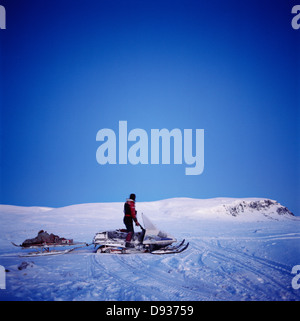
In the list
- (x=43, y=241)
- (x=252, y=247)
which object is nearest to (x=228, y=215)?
(x=252, y=247)

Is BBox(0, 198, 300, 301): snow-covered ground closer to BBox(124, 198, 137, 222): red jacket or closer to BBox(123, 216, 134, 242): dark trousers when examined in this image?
BBox(123, 216, 134, 242): dark trousers

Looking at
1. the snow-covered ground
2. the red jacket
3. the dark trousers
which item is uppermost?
the red jacket

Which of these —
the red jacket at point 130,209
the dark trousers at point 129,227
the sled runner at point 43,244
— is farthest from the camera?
the red jacket at point 130,209

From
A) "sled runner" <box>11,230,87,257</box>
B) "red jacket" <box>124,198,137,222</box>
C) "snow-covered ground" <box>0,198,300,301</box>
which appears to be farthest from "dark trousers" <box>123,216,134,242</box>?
"sled runner" <box>11,230,87,257</box>

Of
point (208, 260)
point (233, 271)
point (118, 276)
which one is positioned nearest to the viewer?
point (118, 276)

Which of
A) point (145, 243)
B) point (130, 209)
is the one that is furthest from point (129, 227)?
point (145, 243)

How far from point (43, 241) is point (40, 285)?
305cm

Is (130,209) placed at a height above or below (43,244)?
above

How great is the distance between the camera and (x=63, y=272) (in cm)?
565

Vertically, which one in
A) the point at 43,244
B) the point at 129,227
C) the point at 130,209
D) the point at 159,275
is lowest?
the point at 159,275

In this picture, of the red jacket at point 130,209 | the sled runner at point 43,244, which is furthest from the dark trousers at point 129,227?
the sled runner at point 43,244

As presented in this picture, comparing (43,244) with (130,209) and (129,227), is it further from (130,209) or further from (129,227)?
(130,209)

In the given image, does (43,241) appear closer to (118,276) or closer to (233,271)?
(118,276)

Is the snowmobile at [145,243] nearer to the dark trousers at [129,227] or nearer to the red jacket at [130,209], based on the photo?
the dark trousers at [129,227]
